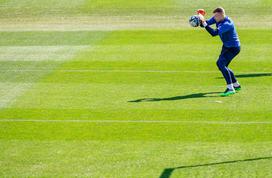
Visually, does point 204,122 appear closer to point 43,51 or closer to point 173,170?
point 173,170

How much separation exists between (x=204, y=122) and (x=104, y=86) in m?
4.77

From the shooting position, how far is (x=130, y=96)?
63.4ft

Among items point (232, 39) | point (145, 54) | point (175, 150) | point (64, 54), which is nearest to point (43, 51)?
point (64, 54)

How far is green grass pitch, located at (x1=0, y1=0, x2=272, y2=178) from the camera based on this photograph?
14031mm

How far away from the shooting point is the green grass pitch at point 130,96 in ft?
46.0

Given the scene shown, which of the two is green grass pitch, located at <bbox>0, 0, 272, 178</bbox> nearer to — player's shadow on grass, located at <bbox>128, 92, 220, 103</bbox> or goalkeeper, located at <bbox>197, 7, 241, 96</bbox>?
player's shadow on grass, located at <bbox>128, 92, 220, 103</bbox>

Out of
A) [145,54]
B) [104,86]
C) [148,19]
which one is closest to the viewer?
[104,86]

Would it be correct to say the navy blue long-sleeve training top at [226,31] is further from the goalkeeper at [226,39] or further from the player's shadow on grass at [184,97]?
the player's shadow on grass at [184,97]

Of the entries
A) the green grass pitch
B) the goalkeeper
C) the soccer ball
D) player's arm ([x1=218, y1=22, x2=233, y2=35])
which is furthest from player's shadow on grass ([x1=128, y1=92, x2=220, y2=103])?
the soccer ball

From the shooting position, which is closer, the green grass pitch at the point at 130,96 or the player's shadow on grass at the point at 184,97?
the green grass pitch at the point at 130,96

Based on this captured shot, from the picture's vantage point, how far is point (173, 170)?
44.1ft

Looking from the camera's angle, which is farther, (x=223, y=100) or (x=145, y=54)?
(x=145, y=54)

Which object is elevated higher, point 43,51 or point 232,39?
point 232,39

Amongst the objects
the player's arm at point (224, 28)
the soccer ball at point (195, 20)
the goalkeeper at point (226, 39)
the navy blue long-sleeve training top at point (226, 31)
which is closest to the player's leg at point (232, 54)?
the goalkeeper at point (226, 39)
